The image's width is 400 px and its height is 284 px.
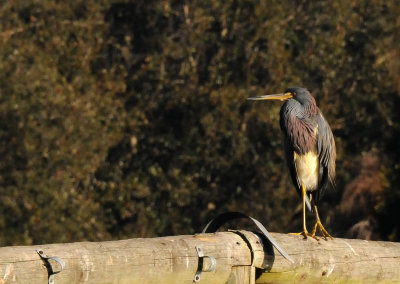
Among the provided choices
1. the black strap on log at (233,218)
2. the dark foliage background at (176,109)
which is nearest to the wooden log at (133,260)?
the black strap on log at (233,218)

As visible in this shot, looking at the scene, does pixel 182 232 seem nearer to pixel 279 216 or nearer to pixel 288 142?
pixel 279 216

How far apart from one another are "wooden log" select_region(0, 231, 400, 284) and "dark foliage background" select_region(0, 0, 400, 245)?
36.0 ft

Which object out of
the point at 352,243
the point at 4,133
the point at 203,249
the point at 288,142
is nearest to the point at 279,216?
the point at 4,133

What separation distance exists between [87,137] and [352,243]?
39.5 ft

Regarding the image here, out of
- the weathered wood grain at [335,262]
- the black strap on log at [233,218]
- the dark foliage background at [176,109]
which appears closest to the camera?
the black strap on log at [233,218]

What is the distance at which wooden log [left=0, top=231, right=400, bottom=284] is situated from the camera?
14.0ft

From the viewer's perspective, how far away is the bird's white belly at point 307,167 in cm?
825

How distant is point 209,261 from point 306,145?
3.42 metres

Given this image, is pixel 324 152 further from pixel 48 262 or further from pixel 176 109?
pixel 176 109

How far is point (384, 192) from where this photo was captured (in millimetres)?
13773

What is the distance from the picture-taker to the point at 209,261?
4.88 meters

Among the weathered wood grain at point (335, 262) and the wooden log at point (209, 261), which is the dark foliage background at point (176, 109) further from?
the wooden log at point (209, 261)

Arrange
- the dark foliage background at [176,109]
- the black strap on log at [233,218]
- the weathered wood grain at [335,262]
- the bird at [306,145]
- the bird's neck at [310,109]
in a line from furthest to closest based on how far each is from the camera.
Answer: the dark foliage background at [176,109]
the bird's neck at [310,109]
the bird at [306,145]
the weathered wood grain at [335,262]
the black strap on log at [233,218]

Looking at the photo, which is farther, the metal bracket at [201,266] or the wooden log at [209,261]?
the metal bracket at [201,266]
